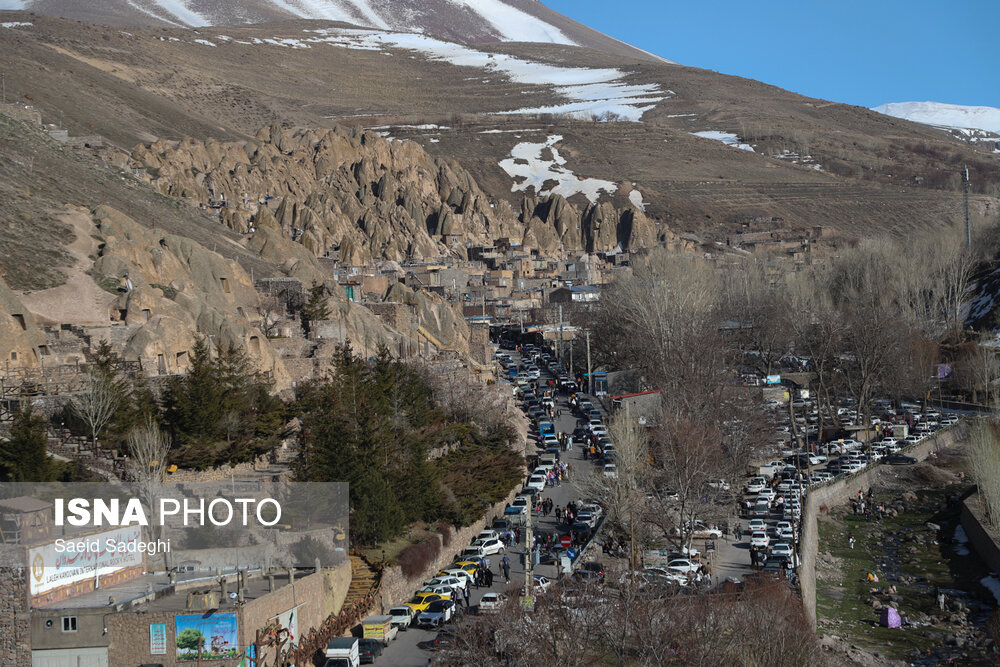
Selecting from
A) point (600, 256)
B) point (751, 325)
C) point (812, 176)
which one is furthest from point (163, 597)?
point (812, 176)

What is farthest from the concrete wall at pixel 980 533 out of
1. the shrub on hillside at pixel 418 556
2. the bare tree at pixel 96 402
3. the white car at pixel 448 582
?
the bare tree at pixel 96 402

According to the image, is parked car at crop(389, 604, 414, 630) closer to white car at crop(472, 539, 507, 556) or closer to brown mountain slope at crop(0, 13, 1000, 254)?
white car at crop(472, 539, 507, 556)

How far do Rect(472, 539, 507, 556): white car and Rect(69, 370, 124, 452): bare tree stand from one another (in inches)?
324

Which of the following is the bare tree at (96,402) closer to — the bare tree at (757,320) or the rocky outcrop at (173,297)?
the rocky outcrop at (173,297)

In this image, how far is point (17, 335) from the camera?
28125 millimetres

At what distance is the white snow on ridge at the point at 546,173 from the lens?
159562 mm

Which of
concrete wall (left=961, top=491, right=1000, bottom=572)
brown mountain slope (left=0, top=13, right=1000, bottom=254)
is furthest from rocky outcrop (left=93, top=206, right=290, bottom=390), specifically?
brown mountain slope (left=0, top=13, right=1000, bottom=254)

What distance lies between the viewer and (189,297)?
34.4m

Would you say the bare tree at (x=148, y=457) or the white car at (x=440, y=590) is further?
the white car at (x=440, y=590)

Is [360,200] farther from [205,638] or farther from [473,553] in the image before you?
[205,638]

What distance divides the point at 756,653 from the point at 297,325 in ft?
Result: 69.3

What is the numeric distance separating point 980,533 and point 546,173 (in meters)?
137

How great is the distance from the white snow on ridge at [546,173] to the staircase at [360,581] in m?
127

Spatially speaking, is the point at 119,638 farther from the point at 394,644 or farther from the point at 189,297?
the point at 189,297
